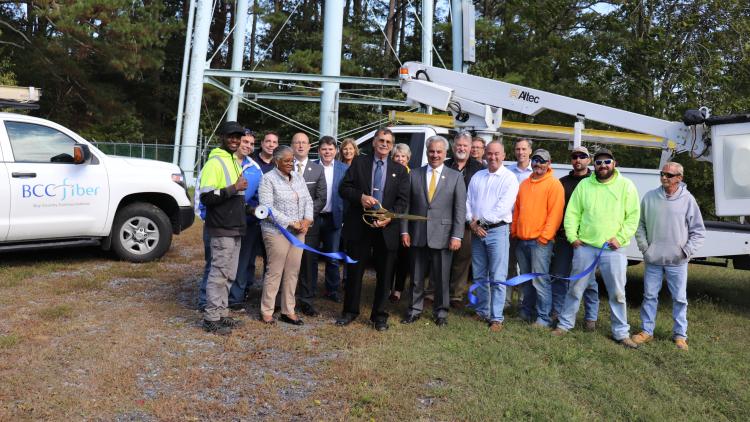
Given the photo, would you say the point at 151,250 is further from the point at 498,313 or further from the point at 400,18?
A: the point at 400,18

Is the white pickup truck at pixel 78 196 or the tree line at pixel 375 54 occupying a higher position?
the tree line at pixel 375 54

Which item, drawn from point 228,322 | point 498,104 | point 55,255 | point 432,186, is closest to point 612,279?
point 432,186

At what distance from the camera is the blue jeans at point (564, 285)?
6.32 metres

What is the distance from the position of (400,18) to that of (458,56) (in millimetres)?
20194

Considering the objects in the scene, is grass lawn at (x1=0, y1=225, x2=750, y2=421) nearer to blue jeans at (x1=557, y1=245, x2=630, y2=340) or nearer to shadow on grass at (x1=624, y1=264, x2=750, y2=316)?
blue jeans at (x1=557, y1=245, x2=630, y2=340)

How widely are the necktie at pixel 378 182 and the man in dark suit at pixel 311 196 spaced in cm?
68

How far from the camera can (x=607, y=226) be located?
581cm

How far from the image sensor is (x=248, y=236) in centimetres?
659

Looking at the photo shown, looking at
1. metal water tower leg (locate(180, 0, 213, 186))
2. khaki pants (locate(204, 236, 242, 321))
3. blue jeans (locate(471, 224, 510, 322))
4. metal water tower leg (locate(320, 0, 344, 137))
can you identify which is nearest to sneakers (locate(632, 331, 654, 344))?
blue jeans (locate(471, 224, 510, 322))

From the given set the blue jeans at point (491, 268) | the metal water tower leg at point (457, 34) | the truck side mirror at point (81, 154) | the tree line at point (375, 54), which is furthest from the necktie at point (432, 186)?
the metal water tower leg at point (457, 34)

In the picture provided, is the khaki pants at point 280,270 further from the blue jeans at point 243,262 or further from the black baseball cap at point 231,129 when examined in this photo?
the black baseball cap at point 231,129

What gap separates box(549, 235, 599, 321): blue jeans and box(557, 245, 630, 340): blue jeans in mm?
254

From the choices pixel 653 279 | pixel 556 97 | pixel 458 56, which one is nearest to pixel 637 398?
pixel 653 279

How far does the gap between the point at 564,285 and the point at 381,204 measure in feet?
6.77
